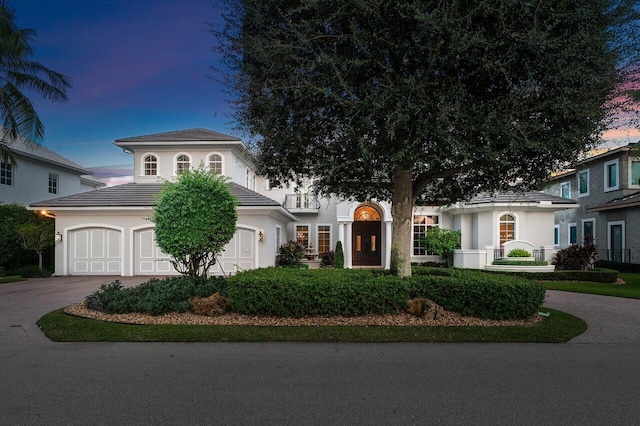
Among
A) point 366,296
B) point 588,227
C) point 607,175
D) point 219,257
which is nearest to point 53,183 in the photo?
point 219,257

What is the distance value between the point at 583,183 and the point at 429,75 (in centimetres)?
2285

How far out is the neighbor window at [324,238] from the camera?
21.8 m

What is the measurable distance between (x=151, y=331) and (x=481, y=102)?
23.9 ft

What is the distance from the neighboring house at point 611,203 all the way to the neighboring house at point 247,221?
10.6ft

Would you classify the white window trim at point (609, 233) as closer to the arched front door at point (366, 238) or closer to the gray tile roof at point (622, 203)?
the gray tile roof at point (622, 203)

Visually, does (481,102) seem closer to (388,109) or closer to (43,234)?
(388,109)

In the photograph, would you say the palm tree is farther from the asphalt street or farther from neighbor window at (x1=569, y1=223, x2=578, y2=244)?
neighbor window at (x1=569, y1=223, x2=578, y2=244)

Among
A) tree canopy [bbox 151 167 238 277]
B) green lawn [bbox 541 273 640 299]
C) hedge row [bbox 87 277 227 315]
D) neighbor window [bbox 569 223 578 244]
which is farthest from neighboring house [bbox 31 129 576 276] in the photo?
neighbor window [bbox 569 223 578 244]

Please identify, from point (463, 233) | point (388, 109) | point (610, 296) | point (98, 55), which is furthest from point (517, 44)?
point (463, 233)

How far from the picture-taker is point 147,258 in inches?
672

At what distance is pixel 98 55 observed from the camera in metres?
13.7

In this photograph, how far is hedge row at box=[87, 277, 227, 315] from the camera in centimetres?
815

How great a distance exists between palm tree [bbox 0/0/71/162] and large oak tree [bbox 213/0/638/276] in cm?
1213

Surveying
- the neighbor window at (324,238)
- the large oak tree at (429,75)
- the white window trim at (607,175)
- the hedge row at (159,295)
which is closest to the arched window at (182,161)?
the neighbor window at (324,238)
